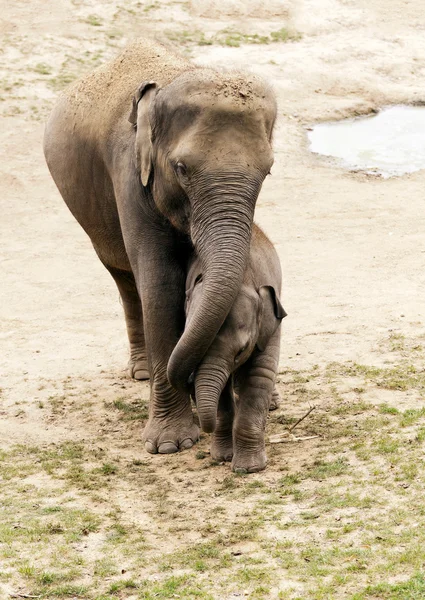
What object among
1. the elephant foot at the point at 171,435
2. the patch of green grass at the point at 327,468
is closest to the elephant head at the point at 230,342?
the patch of green grass at the point at 327,468

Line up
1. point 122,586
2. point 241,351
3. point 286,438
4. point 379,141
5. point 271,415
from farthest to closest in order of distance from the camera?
point 379,141
point 271,415
point 286,438
point 241,351
point 122,586

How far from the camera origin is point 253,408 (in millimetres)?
7996

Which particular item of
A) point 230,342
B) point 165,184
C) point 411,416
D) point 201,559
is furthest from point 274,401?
point 201,559

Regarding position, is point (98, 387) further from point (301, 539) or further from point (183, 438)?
point (301, 539)

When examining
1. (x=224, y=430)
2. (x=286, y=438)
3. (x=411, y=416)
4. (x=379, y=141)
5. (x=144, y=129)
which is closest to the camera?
(x=144, y=129)

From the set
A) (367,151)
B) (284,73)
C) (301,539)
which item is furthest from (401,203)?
(301,539)

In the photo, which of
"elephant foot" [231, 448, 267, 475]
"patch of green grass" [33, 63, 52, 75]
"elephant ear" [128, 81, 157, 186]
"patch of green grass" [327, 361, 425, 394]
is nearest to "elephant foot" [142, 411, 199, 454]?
"elephant foot" [231, 448, 267, 475]

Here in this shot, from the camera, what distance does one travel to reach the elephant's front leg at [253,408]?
26.2 feet

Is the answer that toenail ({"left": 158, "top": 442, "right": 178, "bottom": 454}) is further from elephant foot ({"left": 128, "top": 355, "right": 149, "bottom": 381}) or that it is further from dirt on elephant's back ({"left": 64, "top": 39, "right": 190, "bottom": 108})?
dirt on elephant's back ({"left": 64, "top": 39, "right": 190, "bottom": 108})

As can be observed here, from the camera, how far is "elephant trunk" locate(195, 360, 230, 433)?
741cm

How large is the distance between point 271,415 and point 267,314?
168 cm

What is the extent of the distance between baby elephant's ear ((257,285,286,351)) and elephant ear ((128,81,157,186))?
1.14 metres

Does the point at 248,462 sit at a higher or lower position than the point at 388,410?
higher

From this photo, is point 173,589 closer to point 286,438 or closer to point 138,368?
point 286,438
